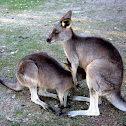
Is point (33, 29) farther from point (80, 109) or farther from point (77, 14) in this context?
point (80, 109)

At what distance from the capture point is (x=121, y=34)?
6699 millimetres

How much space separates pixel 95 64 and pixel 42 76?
96 cm

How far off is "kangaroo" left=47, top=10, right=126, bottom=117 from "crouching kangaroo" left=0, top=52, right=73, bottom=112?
0.71 feet

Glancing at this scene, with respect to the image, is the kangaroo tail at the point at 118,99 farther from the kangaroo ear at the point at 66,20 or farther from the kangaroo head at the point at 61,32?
the kangaroo ear at the point at 66,20

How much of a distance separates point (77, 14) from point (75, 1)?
2793 mm

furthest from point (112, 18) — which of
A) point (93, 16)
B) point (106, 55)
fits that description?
point (106, 55)

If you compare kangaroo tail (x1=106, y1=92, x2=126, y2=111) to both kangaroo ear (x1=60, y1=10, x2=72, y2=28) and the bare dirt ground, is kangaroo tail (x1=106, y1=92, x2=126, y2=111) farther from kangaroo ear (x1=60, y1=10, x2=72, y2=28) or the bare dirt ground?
kangaroo ear (x1=60, y1=10, x2=72, y2=28)

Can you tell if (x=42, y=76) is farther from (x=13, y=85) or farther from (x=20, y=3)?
(x=20, y=3)

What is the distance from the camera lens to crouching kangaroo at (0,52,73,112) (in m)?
3.53

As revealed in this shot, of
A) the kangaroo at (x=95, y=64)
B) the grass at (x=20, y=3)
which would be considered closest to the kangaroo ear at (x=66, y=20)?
the kangaroo at (x=95, y=64)

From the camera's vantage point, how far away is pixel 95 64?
327 cm

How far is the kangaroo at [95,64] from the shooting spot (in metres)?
3.15

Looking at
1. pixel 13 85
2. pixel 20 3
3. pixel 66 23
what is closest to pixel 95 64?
pixel 66 23

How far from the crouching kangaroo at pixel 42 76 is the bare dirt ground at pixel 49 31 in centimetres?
23
